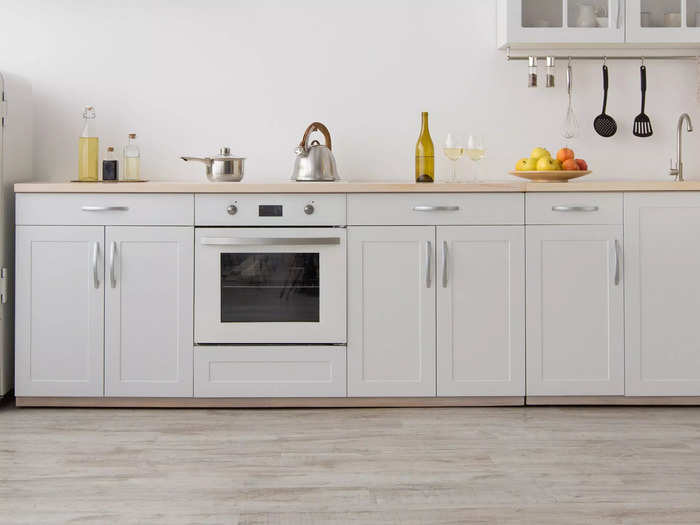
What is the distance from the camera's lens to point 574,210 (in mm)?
3266

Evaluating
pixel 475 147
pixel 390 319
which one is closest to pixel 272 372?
pixel 390 319

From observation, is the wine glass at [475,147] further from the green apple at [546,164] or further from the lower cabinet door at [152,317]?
the lower cabinet door at [152,317]

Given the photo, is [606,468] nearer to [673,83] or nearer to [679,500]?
[679,500]

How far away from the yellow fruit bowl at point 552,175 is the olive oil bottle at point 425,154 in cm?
38

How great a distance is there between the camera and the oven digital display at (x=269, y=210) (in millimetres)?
3254

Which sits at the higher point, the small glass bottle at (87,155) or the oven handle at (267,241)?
the small glass bottle at (87,155)

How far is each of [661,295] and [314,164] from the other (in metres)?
1.54

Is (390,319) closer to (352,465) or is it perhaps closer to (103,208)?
(352,465)

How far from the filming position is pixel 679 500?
2.21 metres

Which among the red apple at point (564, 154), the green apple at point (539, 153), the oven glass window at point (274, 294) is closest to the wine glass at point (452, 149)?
the green apple at point (539, 153)

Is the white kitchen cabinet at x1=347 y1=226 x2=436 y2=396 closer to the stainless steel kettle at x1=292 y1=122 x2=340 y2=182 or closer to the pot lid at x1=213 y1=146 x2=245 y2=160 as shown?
the stainless steel kettle at x1=292 y1=122 x2=340 y2=182

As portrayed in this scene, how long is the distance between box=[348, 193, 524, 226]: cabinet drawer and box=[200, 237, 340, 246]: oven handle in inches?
5.4

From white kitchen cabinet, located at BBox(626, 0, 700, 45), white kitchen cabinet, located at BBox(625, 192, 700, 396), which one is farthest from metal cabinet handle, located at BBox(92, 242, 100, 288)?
white kitchen cabinet, located at BBox(626, 0, 700, 45)

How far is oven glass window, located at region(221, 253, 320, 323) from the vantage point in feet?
10.8
